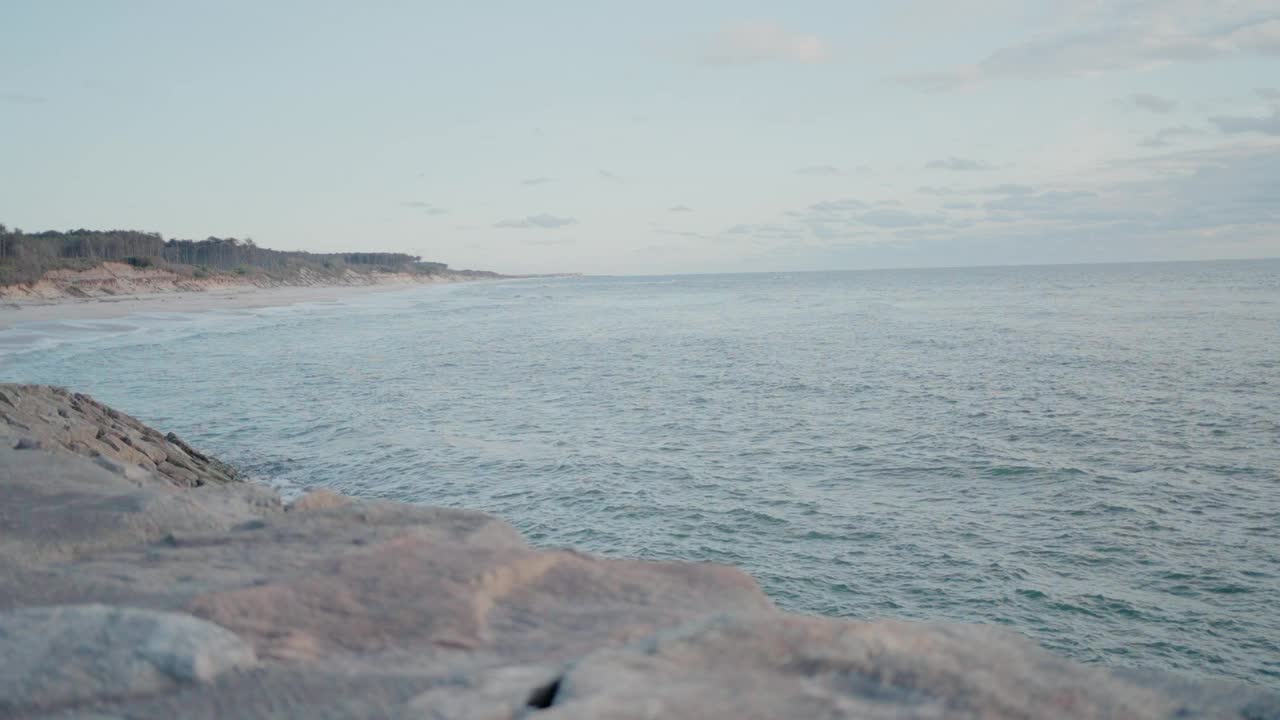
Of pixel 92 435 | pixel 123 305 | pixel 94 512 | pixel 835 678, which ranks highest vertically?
pixel 123 305

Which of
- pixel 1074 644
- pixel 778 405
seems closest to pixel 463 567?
pixel 1074 644

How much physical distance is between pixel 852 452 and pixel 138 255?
90.6 m

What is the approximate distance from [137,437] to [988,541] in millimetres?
13382

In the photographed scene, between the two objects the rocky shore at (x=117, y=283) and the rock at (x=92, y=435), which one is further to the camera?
the rocky shore at (x=117, y=283)

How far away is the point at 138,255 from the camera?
8638 centimetres

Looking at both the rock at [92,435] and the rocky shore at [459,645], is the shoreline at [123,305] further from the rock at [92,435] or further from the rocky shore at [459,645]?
the rocky shore at [459,645]

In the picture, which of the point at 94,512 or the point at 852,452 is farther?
the point at 852,452

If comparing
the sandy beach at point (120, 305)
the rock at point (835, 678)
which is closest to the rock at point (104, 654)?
the rock at point (835, 678)

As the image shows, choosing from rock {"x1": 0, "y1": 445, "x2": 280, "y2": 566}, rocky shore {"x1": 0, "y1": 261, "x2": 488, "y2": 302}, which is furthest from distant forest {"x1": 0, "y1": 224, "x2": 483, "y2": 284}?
rock {"x1": 0, "y1": 445, "x2": 280, "y2": 566}

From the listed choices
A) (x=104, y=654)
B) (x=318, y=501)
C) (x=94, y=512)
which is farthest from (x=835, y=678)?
(x=94, y=512)

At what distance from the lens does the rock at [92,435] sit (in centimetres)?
1062

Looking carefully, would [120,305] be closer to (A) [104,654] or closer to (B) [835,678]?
(A) [104,654]

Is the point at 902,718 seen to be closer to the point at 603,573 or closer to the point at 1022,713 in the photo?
the point at 1022,713

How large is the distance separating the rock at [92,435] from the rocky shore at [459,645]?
5.83m
